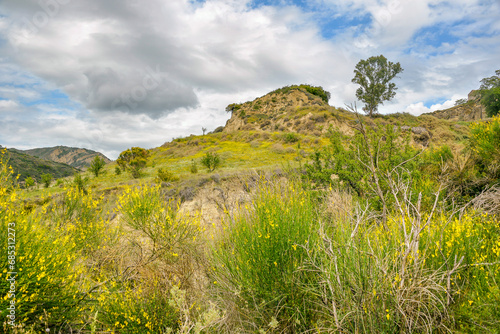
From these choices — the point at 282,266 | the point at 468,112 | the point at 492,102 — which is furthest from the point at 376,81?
the point at 282,266

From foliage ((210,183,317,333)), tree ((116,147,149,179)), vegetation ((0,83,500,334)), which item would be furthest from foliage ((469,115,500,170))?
tree ((116,147,149,179))

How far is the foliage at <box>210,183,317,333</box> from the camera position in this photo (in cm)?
295

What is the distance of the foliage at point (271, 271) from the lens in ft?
9.66

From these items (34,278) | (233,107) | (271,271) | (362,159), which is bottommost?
(271,271)

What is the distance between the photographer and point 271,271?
3.08 m

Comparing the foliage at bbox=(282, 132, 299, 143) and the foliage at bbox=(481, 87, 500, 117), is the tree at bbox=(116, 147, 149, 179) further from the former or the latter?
the foliage at bbox=(481, 87, 500, 117)

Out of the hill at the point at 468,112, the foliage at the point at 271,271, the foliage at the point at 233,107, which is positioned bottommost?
the foliage at the point at 271,271

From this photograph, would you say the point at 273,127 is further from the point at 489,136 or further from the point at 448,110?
the point at 448,110

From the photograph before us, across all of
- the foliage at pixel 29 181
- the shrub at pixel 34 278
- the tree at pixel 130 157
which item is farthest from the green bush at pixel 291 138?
the shrub at pixel 34 278

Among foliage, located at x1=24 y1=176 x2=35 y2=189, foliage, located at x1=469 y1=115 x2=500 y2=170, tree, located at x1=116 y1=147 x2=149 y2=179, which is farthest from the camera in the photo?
tree, located at x1=116 y1=147 x2=149 y2=179

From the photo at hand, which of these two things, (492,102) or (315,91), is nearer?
(492,102)

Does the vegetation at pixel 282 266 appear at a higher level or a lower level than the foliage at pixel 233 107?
lower

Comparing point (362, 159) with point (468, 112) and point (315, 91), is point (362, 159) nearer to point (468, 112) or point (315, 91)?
point (315, 91)

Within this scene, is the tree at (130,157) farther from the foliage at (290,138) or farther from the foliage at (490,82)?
the foliage at (490,82)
